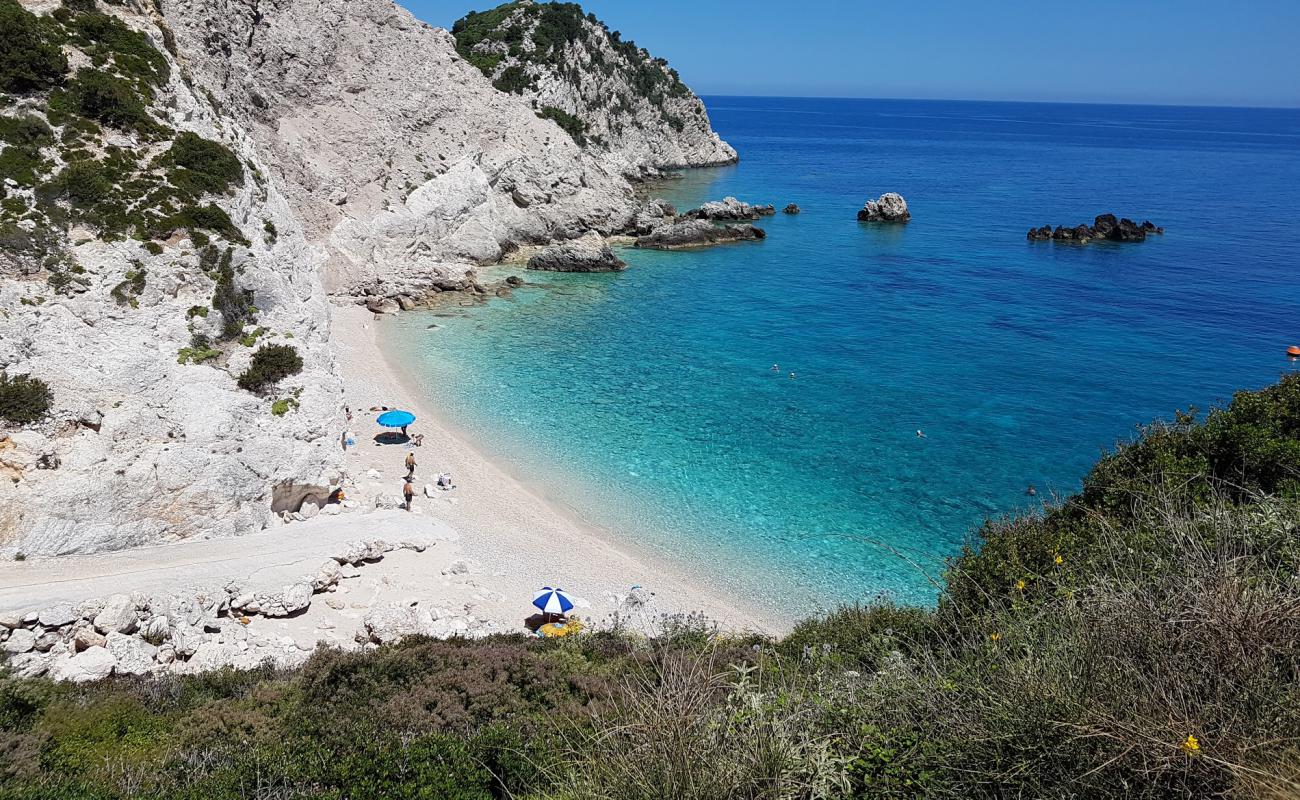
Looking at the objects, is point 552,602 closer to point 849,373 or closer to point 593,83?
point 849,373

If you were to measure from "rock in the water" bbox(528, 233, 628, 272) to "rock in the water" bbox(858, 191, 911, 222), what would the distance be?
1282 inches

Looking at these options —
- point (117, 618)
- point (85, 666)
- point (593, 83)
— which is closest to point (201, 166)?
point (117, 618)

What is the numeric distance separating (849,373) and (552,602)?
22.0 metres

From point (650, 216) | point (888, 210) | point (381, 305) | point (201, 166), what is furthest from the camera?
point (888, 210)

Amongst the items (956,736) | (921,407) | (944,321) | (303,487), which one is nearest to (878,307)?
(944,321)

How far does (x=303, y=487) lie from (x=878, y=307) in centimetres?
3614

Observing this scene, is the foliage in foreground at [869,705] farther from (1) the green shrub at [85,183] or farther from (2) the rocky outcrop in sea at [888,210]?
(2) the rocky outcrop in sea at [888,210]

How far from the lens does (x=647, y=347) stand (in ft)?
126

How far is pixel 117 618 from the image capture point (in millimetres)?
14023

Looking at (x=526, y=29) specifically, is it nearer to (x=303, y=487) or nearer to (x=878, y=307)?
(x=878, y=307)

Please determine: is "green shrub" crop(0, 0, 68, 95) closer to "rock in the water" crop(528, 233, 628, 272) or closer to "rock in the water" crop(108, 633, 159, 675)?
"rock in the water" crop(108, 633, 159, 675)

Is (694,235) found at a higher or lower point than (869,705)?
higher

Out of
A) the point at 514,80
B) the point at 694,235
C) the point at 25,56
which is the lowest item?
the point at 694,235

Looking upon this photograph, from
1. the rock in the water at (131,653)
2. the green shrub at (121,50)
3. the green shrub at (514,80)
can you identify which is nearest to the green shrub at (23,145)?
the green shrub at (121,50)
